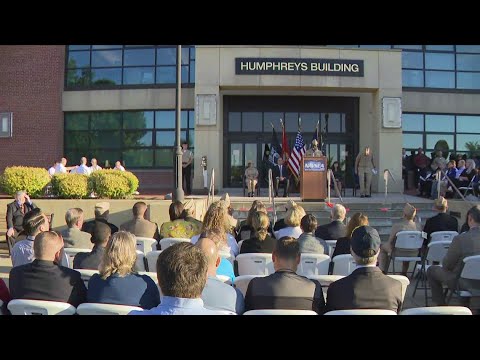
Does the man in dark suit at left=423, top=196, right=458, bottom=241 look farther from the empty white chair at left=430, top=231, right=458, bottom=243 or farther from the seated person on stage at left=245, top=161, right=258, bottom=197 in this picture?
the seated person on stage at left=245, top=161, right=258, bottom=197

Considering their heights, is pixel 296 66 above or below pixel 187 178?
above

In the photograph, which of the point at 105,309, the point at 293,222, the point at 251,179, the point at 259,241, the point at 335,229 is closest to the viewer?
the point at 105,309

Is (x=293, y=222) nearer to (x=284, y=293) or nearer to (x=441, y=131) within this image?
(x=284, y=293)

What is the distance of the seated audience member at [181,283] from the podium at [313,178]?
12.2 meters

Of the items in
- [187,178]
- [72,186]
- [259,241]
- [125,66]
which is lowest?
[259,241]

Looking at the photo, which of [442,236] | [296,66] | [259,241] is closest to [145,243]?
[259,241]

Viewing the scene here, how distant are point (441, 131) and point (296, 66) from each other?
29.5ft

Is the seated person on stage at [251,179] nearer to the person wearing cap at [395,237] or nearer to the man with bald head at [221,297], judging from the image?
the person wearing cap at [395,237]

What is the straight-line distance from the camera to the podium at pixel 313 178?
15.3 meters

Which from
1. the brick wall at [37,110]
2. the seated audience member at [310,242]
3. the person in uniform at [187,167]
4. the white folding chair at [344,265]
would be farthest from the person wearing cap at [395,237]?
the brick wall at [37,110]

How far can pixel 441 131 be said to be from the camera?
24.5 meters

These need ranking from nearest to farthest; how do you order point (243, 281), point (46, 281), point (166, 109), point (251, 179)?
point (46, 281), point (243, 281), point (251, 179), point (166, 109)
